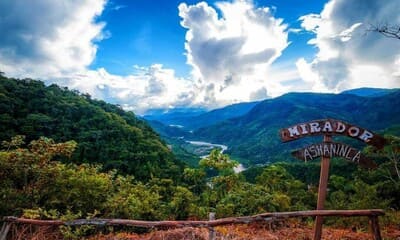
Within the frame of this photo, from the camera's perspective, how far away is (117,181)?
45.4 ft

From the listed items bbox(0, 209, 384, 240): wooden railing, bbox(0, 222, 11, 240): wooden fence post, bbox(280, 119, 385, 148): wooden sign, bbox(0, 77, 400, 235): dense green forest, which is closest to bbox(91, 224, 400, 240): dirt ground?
bbox(0, 209, 384, 240): wooden railing

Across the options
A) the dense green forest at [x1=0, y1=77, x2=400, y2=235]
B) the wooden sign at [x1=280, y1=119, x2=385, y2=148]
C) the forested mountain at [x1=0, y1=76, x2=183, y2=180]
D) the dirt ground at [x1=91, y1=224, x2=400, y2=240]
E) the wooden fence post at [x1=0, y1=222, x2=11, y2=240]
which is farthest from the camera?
the forested mountain at [x1=0, y1=76, x2=183, y2=180]

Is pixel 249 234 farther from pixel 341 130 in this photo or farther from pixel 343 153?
pixel 341 130

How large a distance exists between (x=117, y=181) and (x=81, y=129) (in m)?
29.7

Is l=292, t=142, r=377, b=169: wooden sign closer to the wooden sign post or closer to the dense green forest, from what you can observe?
the wooden sign post

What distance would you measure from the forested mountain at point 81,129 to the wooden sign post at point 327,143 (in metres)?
31.6

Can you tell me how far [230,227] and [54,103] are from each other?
43.9m

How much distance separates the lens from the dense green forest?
8789mm

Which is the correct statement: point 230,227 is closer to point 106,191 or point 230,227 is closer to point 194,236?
point 194,236

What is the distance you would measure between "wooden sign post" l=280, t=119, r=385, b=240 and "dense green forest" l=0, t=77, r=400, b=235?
3529mm

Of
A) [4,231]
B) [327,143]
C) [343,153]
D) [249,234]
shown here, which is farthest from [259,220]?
[4,231]

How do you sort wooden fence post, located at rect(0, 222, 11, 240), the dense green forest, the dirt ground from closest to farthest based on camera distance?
wooden fence post, located at rect(0, 222, 11, 240), the dirt ground, the dense green forest

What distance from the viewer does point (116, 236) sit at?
564 cm

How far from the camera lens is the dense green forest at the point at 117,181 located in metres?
8.79
